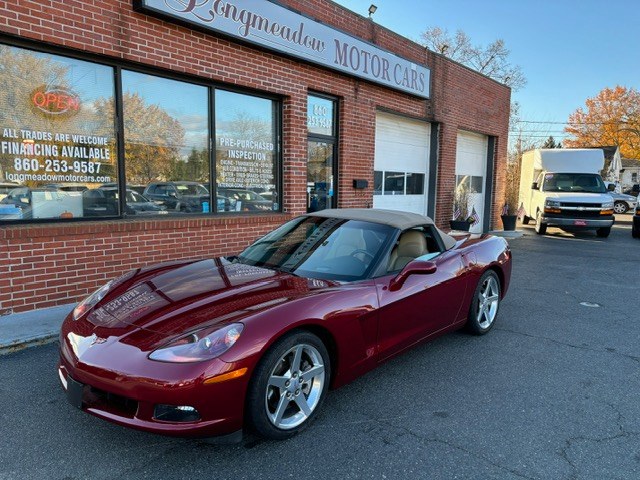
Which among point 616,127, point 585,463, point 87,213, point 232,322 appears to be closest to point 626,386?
point 585,463

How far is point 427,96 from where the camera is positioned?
1060cm

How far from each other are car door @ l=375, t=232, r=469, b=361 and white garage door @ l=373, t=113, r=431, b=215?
596 centimetres

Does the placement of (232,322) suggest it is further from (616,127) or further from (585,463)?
(616,127)

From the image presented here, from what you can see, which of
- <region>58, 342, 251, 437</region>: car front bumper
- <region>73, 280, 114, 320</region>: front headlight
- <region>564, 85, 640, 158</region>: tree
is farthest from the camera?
<region>564, 85, 640, 158</region>: tree

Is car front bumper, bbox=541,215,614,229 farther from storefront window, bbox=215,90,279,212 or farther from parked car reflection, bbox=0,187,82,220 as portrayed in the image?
parked car reflection, bbox=0,187,82,220

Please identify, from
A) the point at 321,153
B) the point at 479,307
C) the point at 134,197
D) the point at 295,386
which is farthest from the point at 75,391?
the point at 321,153

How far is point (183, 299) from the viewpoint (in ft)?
9.64

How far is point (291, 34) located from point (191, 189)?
3.00 meters

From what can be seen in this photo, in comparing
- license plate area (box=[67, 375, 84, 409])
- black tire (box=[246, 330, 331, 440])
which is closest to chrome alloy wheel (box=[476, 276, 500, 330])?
black tire (box=[246, 330, 331, 440])

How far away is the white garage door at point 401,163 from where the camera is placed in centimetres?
1012

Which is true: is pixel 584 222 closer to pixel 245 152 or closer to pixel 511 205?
pixel 511 205

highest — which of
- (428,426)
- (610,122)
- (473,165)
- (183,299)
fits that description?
(610,122)

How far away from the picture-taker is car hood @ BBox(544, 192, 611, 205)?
45.0 feet

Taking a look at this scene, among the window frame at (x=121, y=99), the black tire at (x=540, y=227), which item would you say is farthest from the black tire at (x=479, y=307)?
the black tire at (x=540, y=227)
